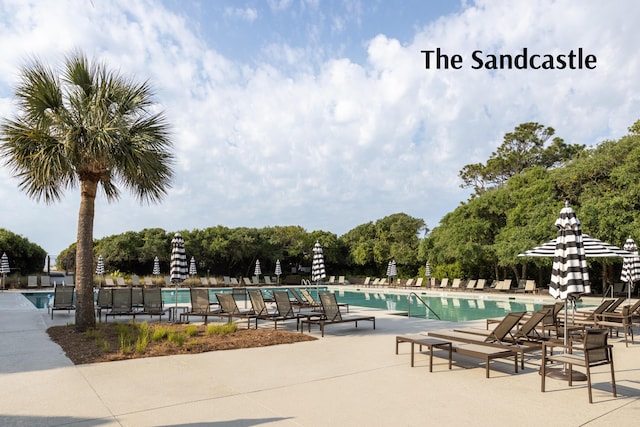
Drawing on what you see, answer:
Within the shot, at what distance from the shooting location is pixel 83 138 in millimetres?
8781

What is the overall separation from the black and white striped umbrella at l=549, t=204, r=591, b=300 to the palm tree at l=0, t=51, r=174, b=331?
7267 mm

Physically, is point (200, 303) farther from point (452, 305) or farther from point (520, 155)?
point (520, 155)

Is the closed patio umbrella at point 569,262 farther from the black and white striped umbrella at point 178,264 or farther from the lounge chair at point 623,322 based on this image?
the black and white striped umbrella at point 178,264

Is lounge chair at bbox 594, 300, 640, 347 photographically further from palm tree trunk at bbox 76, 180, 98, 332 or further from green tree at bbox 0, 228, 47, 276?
green tree at bbox 0, 228, 47, 276

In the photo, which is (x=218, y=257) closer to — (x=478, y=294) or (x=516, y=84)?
(x=478, y=294)

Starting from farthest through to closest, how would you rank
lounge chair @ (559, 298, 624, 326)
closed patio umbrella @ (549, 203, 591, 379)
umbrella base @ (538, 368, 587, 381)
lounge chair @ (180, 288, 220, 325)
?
lounge chair @ (180, 288, 220, 325) < lounge chair @ (559, 298, 624, 326) < closed patio umbrella @ (549, 203, 591, 379) < umbrella base @ (538, 368, 587, 381)

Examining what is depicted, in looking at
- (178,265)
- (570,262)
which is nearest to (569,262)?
(570,262)

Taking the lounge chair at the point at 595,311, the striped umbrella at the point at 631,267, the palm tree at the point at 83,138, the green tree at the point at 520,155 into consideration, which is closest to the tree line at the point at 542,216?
the striped umbrella at the point at 631,267

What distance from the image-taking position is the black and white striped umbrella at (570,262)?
6.36 meters

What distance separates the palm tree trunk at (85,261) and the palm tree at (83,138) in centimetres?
2

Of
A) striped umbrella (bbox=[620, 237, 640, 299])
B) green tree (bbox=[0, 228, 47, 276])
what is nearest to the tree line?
striped umbrella (bbox=[620, 237, 640, 299])

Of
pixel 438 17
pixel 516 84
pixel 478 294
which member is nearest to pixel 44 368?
pixel 438 17

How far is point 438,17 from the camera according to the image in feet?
37.9

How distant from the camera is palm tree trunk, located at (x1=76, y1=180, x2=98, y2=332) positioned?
9078mm
